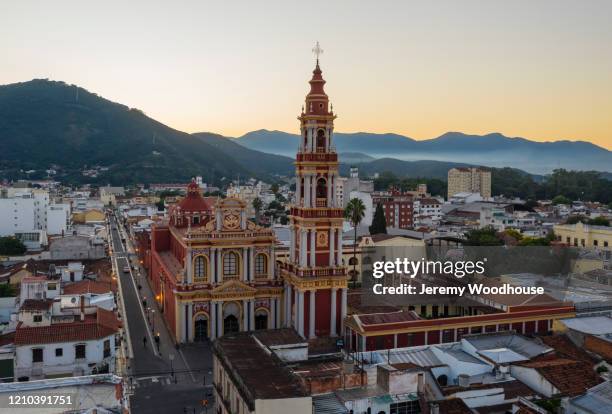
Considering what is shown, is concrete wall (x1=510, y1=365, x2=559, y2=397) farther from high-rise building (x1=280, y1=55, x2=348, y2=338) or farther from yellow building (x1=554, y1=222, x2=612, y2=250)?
yellow building (x1=554, y1=222, x2=612, y2=250)

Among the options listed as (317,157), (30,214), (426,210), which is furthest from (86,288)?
(426,210)

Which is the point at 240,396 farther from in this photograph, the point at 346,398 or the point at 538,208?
the point at 538,208

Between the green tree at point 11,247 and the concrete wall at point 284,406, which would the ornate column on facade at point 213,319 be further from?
the green tree at point 11,247

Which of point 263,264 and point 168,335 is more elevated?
point 263,264

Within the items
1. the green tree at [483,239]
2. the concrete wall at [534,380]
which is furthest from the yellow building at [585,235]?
the concrete wall at [534,380]

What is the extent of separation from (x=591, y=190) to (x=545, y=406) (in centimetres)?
14917

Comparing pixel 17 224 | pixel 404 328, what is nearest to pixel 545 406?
pixel 404 328

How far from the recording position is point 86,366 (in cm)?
3422

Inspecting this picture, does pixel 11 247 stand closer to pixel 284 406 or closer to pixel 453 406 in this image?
pixel 284 406

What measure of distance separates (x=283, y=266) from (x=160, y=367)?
12.0m

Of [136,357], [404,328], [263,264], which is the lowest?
[136,357]

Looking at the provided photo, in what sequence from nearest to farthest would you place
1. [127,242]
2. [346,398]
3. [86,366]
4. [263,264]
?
[346,398]
[86,366]
[263,264]
[127,242]

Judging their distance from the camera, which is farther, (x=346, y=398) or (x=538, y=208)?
(x=538, y=208)

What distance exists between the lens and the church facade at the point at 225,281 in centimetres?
4575
